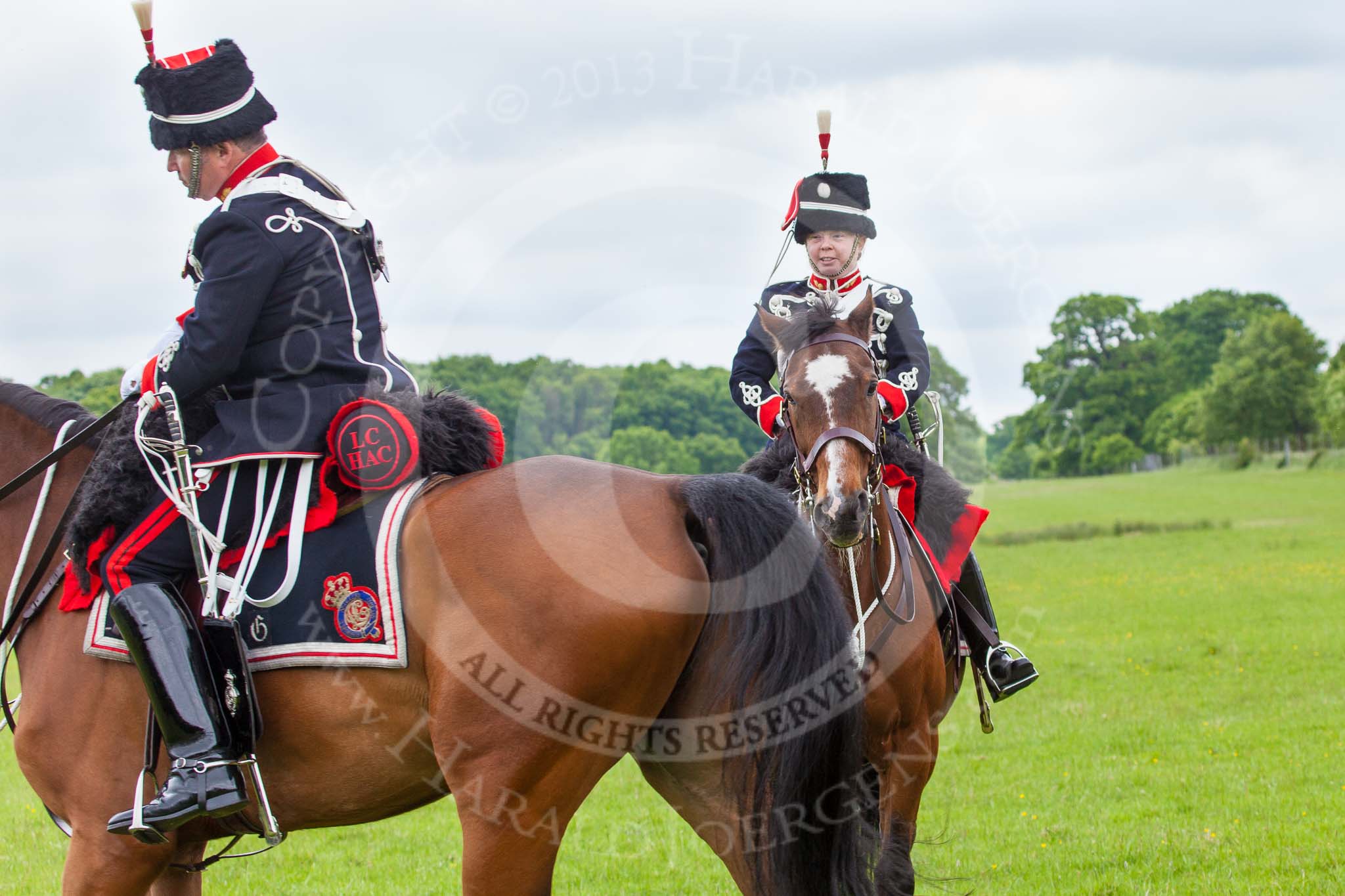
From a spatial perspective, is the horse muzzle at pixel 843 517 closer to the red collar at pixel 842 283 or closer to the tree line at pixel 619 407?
the red collar at pixel 842 283

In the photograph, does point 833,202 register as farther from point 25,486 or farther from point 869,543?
point 25,486

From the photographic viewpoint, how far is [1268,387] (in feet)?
236

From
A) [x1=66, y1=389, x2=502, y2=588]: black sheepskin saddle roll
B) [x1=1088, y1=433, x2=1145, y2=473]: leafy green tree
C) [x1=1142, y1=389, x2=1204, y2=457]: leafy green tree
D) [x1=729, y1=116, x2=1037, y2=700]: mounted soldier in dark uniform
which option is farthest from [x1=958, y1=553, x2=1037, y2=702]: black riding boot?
[x1=1142, y1=389, x2=1204, y2=457]: leafy green tree

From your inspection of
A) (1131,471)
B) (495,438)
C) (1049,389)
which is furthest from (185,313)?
(1131,471)

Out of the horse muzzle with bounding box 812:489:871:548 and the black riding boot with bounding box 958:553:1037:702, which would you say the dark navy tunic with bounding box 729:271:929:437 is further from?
the black riding boot with bounding box 958:553:1037:702

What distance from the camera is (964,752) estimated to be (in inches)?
391

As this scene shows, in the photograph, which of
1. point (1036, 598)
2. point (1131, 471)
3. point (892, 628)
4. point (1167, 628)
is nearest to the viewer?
point (892, 628)

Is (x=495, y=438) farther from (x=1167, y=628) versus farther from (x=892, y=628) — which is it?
(x=1167, y=628)

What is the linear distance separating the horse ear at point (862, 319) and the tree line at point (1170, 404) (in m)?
47.9

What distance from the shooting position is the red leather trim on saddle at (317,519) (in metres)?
3.87

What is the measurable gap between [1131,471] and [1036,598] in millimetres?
60374

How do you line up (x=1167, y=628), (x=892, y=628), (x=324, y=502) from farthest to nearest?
(x=1167, y=628) < (x=892, y=628) < (x=324, y=502)

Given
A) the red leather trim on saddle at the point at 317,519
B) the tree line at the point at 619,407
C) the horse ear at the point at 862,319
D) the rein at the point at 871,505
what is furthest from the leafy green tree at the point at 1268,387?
the red leather trim on saddle at the point at 317,519

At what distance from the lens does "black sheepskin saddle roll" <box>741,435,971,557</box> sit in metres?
5.78
